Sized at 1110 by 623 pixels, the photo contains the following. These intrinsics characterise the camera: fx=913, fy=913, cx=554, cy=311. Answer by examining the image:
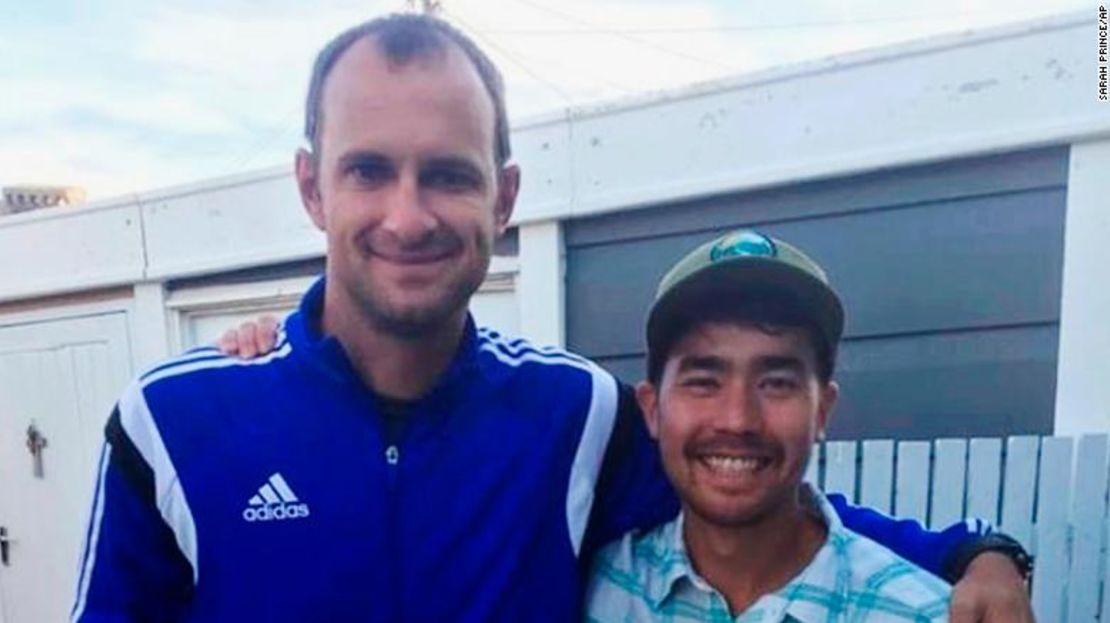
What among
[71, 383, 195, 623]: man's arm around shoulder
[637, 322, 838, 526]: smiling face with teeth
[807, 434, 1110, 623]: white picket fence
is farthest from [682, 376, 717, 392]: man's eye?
[807, 434, 1110, 623]: white picket fence

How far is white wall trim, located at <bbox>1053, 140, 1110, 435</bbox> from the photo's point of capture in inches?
87.1

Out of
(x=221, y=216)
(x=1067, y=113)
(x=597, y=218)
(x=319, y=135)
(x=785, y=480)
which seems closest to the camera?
(x=785, y=480)

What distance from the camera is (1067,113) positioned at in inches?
86.4

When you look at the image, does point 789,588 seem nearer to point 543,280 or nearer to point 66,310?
point 543,280

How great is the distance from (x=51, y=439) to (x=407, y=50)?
13.6 ft

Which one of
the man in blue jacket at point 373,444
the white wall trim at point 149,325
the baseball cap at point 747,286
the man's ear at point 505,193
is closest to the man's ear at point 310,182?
the man in blue jacket at point 373,444

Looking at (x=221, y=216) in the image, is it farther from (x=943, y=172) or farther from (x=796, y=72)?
(x=943, y=172)

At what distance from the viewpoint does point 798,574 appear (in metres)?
1.29

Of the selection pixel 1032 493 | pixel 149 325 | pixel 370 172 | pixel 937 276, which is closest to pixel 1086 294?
pixel 937 276

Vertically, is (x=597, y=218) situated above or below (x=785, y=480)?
above

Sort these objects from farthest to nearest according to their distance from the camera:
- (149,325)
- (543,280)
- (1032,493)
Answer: (149,325) → (543,280) → (1032,493)

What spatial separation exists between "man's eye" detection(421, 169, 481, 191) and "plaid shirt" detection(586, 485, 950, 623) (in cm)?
61

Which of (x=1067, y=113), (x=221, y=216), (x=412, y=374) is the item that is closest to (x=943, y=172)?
(x=1067, y=113)

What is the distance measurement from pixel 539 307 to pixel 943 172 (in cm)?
131
